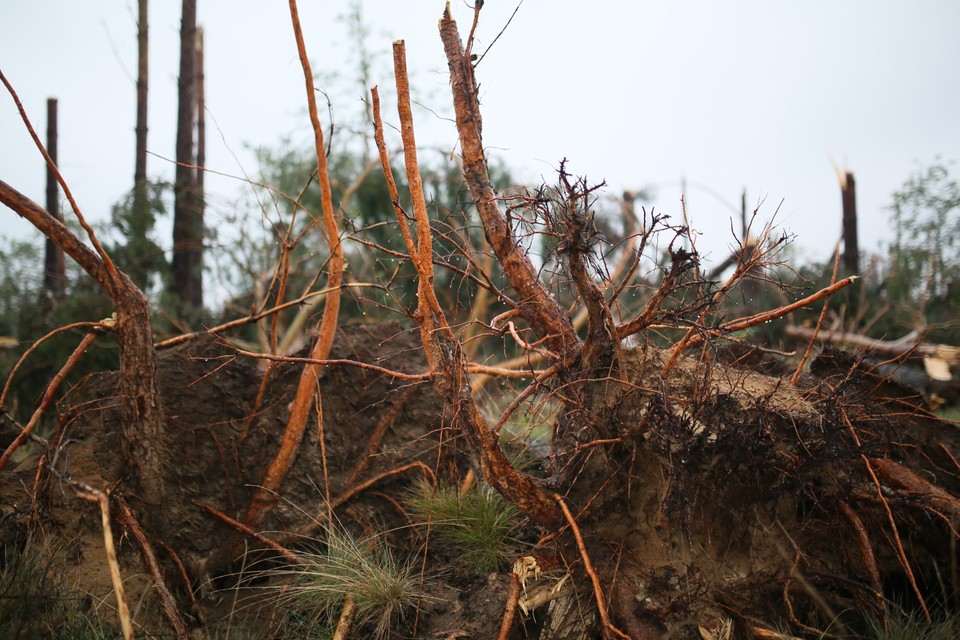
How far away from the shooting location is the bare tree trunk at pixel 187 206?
8.94 metres

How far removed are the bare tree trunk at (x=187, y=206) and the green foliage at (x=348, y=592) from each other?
594 cm

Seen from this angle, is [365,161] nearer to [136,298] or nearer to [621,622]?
[136,298]

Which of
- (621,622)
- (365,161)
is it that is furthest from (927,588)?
(365,161)

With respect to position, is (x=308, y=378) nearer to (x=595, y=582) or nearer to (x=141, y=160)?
(x=595, y=582)

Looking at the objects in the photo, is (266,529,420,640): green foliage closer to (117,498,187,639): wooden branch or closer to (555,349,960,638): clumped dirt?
(117,498,187,639): wooden branch

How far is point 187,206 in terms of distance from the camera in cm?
877

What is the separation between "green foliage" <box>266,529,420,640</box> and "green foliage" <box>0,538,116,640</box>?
0.80 metres

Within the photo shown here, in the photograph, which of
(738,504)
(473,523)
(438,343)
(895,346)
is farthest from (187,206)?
(895,346)

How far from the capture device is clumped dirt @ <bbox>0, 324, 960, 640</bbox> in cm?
310

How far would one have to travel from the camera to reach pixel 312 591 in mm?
3311

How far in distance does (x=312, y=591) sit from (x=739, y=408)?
7.13 ft

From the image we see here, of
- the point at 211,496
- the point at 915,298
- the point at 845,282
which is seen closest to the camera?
the point at 845,282

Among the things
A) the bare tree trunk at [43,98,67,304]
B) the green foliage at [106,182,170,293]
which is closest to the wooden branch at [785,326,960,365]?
the green foliage at [106,182,170,293]

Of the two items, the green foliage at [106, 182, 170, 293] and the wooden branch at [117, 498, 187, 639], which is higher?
the green foliage at [106, 182, 170, 293]
